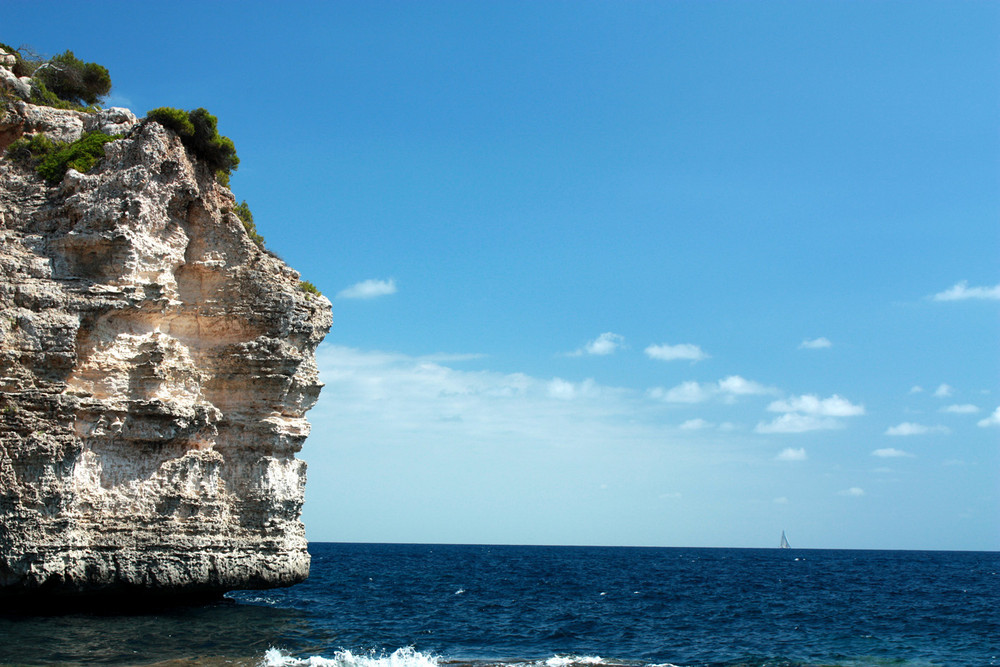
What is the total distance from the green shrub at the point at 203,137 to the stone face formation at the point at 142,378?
0.41 m

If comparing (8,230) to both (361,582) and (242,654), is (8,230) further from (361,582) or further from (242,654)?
(361,582)

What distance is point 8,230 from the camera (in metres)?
20.4

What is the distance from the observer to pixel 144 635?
17.7 meters

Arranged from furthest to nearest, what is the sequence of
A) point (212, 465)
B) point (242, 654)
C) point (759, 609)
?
point (759, 609), point (212, 465), point (242, 654)

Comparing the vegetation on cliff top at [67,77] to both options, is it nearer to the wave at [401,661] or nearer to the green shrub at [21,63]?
the green shrub at [21,63]

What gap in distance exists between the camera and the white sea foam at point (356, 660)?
1576 cm

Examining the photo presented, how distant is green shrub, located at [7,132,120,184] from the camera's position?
851 inches

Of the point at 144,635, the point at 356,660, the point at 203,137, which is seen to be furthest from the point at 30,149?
the point at 356,660

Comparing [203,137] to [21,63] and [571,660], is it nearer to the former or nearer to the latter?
[21,63]

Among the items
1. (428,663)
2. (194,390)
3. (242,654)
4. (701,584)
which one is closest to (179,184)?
(194,390)

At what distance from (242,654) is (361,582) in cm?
2754

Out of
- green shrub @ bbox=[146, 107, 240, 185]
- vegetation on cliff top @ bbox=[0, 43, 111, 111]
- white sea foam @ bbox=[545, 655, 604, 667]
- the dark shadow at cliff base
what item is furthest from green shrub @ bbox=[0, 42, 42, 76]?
white sea foam @ bbox=[545, 655, 604, 667]

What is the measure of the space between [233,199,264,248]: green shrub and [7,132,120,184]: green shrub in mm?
4263

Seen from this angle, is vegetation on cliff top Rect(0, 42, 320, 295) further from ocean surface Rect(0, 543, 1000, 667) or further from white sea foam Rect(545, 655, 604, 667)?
white sea foam Rect(545, 655, 604, 667)
